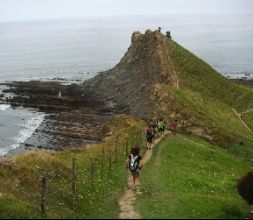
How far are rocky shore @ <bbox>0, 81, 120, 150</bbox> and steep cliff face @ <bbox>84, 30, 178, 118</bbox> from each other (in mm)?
4214

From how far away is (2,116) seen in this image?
107250mm

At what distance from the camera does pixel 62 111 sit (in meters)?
105

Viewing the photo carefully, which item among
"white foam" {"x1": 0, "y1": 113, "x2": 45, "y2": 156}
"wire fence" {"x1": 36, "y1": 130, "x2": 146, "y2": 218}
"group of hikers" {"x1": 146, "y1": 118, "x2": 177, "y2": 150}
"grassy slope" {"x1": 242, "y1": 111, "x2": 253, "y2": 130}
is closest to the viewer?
"wire fence" {"x1": 36, "y1": 130, "x2": 146, "y2": 218}

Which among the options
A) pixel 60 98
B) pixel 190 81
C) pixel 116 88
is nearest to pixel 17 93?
pixel 60 98

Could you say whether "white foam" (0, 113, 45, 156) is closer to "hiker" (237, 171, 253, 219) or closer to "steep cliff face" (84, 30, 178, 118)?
"steep cliff face" (84, 30, 178, 118)

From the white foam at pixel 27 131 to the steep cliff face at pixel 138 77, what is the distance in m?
19.6

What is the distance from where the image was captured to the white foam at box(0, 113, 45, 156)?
83.6 meters

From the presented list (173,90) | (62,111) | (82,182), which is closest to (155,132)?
(82,182)

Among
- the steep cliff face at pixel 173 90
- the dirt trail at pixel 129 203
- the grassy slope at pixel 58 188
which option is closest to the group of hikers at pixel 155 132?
the grassy slope at pixel 58 188

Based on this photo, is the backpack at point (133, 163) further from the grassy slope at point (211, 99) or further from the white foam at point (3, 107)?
the white foam at point (3, 107)

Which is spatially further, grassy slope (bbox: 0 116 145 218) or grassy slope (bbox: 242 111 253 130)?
grassy slope (bbox: 242 111 253 130)

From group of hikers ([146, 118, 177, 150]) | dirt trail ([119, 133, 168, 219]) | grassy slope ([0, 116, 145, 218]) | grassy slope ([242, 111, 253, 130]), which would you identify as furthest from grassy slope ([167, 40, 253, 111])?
dirt trail ([119, 133, 168, 219])

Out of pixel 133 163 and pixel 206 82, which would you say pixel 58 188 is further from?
pixel 206 82

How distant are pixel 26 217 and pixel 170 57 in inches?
3695
